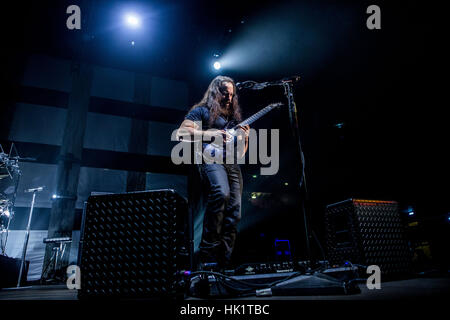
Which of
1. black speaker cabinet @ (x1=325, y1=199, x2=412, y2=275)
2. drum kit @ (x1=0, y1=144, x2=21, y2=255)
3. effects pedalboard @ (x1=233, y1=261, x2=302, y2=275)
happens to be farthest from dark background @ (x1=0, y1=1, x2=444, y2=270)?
drum kit @ (x1=0, y1=144, x2=21, y2=255)

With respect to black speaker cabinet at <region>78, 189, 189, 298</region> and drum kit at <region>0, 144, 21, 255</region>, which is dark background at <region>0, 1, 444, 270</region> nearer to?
drum kit at <region>0, 144, 21, 255</region>

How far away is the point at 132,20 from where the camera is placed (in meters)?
4.99

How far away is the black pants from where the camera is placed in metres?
1.91

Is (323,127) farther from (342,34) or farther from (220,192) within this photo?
(220,192)

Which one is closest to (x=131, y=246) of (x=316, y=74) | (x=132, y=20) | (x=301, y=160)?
(x=301, y=160)

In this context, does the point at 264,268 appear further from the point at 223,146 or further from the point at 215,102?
the point at 215,102

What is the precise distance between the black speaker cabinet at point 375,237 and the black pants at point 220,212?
2.85 feet

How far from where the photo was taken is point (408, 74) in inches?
144

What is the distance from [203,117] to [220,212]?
3.04 feet

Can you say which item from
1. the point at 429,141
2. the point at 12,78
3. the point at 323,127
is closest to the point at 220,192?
the point at 429,141

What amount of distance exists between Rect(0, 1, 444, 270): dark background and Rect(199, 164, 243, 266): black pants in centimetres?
97

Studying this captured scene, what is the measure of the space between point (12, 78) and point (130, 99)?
7.70 ft
